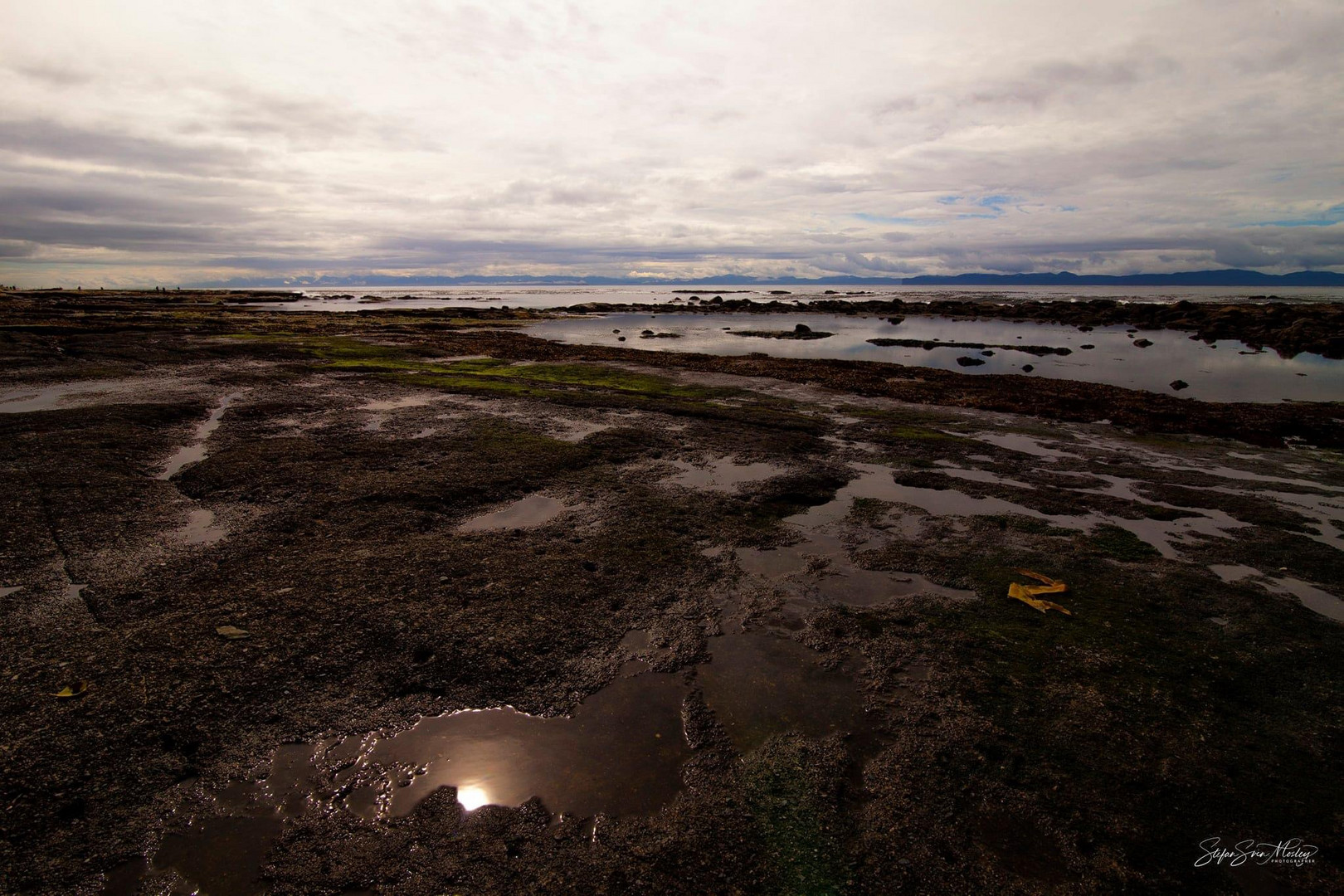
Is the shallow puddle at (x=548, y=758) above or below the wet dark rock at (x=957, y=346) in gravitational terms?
below

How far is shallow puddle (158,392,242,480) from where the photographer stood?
15.6 metres

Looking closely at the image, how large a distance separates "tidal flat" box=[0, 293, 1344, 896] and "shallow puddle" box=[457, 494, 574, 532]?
140 millimetres

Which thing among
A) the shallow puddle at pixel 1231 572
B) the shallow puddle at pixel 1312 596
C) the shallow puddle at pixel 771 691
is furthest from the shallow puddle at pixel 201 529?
the shallow puddle at pixel 1312 596

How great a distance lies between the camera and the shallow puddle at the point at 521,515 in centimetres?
1301

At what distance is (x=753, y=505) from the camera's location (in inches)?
581

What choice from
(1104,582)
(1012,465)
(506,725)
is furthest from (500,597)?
(1012,465)

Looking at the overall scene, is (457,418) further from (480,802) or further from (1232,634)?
(1232,634)

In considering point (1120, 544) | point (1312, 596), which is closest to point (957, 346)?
point (1120, 544)

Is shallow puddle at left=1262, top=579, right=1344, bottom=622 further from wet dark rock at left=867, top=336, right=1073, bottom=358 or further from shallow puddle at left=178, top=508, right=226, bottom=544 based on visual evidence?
wet dark rock at left=867, top=336, right=1073, bottom=358

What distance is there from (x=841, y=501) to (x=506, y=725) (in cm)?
1027

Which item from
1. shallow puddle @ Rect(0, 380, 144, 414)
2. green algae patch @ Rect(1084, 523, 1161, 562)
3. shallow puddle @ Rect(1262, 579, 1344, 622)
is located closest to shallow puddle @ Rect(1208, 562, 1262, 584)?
shallow puddle @ Rect(1262, 579, 1344, 622)

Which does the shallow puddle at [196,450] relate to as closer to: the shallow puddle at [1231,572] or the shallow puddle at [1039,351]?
the shallow puddle at [1231,572]

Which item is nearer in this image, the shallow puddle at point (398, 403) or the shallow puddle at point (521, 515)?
the shallow puddle at point (521, 515)

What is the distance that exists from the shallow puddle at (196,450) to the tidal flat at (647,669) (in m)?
0.23
